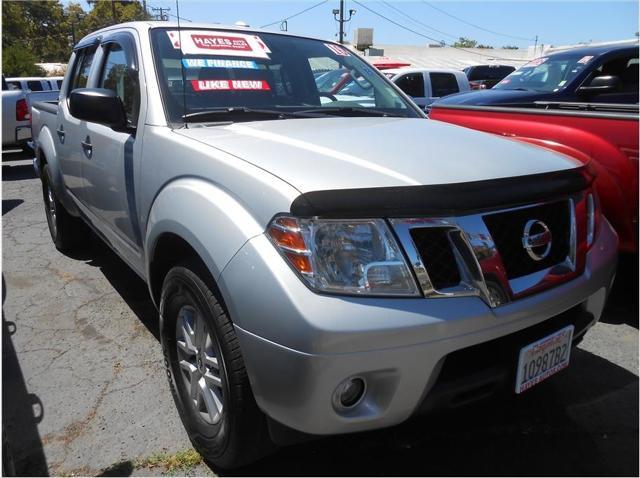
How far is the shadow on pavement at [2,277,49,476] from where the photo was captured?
2217 mm

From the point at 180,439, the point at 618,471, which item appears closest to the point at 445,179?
the point at 618,471

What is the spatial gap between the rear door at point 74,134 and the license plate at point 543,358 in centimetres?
284

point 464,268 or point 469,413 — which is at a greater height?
point 464,268

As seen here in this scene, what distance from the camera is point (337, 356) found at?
1.52 m

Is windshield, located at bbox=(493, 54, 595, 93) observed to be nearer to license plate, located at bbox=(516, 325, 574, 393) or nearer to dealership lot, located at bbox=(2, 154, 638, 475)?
dealership lot, located at bbox=(2, 154, 638, 475)

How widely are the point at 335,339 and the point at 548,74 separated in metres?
6.46

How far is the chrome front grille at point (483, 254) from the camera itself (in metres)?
1.65

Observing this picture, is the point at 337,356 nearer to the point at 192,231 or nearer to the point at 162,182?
the point at 192,231

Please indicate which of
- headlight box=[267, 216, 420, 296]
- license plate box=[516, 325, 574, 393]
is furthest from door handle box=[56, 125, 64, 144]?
license plate box=[516, 325, 574, 393]

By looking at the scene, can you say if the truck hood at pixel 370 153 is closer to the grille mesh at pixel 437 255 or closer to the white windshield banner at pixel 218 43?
the grille mesh at pixel 437 255

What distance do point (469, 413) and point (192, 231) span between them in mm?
1550

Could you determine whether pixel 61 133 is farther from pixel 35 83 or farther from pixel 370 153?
pixel 35 83

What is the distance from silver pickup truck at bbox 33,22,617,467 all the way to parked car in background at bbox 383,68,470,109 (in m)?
10.1

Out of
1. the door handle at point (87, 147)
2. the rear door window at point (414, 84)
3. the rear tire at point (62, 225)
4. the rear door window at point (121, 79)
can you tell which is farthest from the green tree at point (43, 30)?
the door handle at point (87, 147)
